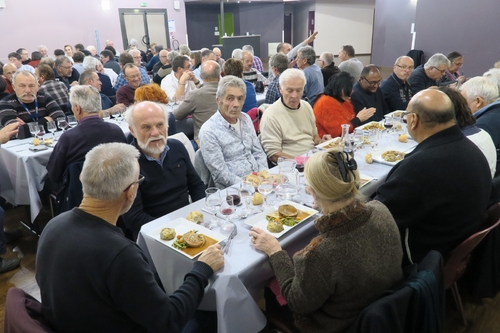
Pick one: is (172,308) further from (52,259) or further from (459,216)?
(459,216)

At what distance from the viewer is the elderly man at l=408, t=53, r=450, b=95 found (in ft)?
17.0

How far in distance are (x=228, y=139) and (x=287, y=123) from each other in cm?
77

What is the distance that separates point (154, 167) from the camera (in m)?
2.34

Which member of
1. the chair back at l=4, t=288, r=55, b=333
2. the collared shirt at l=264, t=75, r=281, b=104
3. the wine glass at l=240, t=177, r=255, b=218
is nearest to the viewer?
the chair back at l=4, t=288, r=55, b=333

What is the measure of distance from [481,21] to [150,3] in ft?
33.7

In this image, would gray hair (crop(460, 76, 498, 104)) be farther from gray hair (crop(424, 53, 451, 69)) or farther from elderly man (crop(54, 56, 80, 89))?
elderly man (crop(54, 56, 80, 89))

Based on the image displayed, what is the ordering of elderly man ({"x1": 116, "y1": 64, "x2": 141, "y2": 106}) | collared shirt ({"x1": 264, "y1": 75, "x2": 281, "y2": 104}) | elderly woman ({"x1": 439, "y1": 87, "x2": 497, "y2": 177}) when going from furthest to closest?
elderly man ({"x1": 116, "y1": 64, "x2": 141, "y2": 106}) → collared shirt ({"x1": 264, "y1": 75, "x2": 281, "y2": 104}) → elderly woman ({"x1": 439, "y1": 87, "x2": 497, "y2": 177})

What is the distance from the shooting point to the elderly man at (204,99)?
414 centimetres

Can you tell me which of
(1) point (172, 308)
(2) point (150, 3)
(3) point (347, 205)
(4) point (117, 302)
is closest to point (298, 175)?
(3) point (347, 205)

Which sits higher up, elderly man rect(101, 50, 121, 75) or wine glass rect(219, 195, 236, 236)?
elderly man rect(101, 50, 121, 75)

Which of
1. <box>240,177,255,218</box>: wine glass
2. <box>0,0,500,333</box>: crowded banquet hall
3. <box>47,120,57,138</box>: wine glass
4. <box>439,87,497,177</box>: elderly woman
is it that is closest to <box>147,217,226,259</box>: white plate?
<box>0,0,500,333</box>: crowded banquet hall

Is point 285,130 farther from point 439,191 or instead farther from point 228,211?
point 439,191

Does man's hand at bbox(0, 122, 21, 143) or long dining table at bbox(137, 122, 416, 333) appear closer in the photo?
long dining table at bbox(137, 122, 416, 333)

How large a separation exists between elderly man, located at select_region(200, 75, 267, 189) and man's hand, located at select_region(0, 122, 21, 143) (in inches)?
77.0
